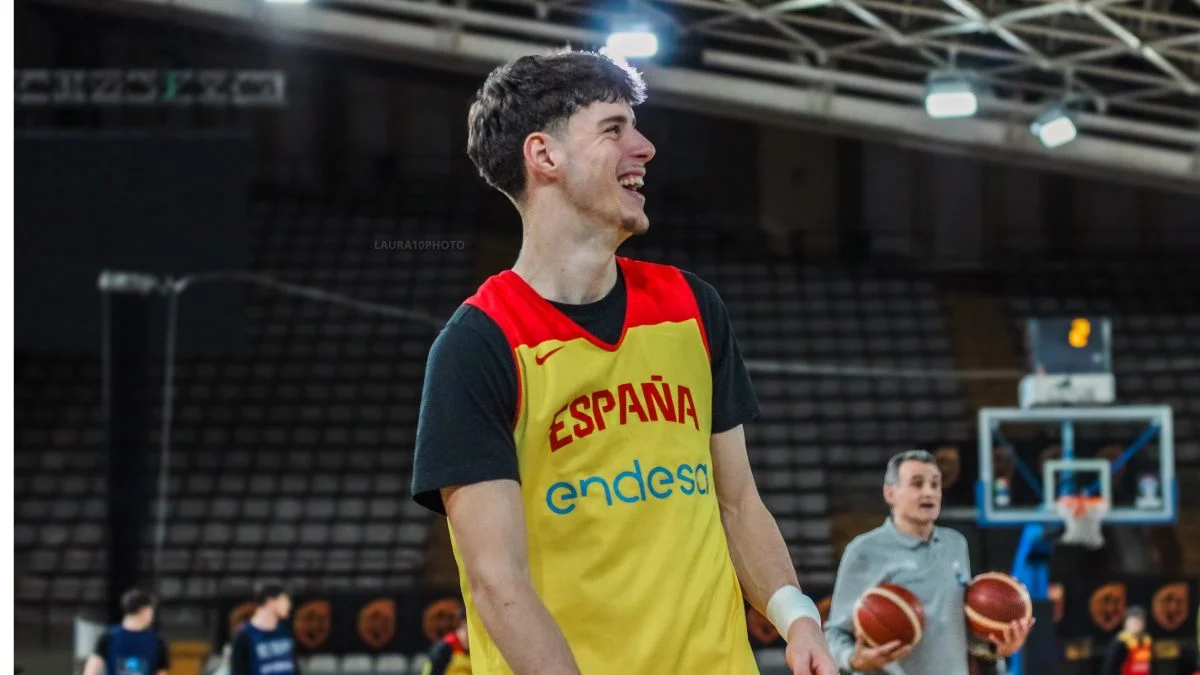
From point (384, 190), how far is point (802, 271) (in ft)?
19.7

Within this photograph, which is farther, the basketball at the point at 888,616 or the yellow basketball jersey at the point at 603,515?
the basketball at the point at 888,616

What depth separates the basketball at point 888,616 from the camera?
5.70m

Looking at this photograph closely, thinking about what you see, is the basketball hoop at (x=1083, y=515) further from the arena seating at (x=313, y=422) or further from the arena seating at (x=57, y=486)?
the arena seating at (x=57, y=486)

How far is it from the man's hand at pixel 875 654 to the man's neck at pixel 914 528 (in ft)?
1.97

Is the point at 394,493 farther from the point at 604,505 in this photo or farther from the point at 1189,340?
the point at 604,505

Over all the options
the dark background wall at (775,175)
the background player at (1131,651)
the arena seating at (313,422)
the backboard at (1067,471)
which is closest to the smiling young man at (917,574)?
the backboard at (1067,471)

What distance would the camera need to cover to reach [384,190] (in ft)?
78.4

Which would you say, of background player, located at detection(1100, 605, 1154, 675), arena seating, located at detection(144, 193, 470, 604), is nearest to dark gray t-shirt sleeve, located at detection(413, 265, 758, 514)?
background player, located at detection(1100, 605, 1154, 675)

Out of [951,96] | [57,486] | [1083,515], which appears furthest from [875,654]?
[57,486]

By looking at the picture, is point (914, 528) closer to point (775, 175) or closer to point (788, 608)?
point (788, 608)

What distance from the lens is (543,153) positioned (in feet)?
8.33

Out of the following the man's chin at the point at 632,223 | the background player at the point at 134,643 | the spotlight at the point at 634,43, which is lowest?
the background player at the point at 134,643

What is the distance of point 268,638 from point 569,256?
891cm

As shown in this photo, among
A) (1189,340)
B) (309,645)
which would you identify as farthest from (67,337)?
(1189,340)
